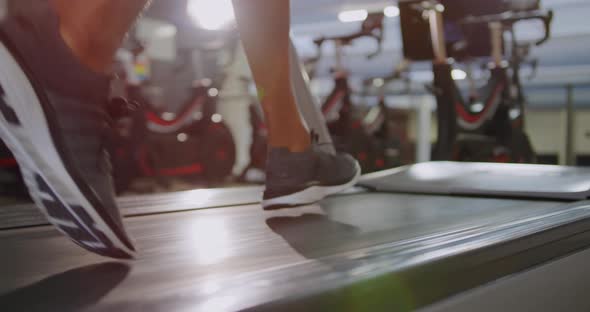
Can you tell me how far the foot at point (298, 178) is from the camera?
45.2 inches

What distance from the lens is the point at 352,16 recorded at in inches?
301

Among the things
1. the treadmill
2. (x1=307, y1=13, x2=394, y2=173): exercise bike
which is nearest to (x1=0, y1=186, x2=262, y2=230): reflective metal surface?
the treadmill

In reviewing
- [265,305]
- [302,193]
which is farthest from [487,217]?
[265,305]

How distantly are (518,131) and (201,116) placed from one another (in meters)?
2.61

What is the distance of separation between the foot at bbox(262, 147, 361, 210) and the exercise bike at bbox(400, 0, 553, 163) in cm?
253

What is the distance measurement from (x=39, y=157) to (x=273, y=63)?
0.56 meters

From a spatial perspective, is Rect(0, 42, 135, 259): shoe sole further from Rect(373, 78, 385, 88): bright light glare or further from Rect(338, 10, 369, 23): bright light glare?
Rect(338, 10, 369, 23): bright light glare

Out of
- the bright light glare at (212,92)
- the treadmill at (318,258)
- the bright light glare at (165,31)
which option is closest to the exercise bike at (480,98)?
the bright light glare at (212,92)

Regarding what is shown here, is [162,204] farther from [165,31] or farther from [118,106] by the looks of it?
[165,31]

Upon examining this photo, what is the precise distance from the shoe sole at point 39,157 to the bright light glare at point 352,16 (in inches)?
267

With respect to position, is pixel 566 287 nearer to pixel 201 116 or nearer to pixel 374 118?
pixel 201 116

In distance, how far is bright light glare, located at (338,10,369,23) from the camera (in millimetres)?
7287

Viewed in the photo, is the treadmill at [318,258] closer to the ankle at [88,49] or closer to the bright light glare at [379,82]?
the ankle at [88,49]

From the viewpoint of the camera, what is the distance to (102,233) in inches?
26.0
